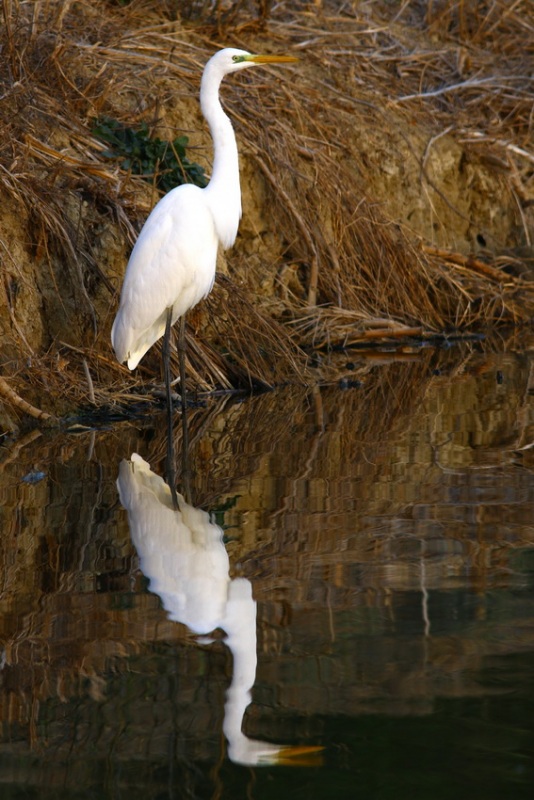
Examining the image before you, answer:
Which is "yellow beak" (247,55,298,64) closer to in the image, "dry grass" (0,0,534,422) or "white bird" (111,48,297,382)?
"white bird" (111,48,297,382)

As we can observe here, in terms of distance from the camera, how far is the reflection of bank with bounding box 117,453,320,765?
252cm

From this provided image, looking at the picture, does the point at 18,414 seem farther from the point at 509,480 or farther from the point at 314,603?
the point at 314,603

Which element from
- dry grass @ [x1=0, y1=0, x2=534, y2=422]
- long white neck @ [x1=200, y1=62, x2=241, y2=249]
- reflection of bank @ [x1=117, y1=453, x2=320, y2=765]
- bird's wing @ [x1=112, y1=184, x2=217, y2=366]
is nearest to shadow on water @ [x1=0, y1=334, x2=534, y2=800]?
reflection of bank @ [x1=117, y1=453, x2=320, y2=765]

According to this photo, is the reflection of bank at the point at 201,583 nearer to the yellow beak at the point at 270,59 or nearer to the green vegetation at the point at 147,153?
the yellow beak at the point at 270,59

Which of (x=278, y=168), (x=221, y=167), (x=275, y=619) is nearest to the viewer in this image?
(x=275, y=619)

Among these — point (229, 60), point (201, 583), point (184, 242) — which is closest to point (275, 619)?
point (201, 583)

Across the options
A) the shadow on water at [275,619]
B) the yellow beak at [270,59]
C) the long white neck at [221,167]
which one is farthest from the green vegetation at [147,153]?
the shadow on water at [275,619]

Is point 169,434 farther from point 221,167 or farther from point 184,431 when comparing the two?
point 221,167

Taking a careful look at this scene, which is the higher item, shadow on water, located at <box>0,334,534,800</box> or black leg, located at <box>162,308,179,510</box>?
black leg, located at <box>162,308,179,510</box>

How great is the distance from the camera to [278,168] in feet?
30.7

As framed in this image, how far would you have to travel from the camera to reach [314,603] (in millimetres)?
3328

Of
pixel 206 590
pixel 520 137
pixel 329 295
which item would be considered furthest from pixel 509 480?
pixel 520 137

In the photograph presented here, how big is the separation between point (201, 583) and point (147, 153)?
5.35 metres

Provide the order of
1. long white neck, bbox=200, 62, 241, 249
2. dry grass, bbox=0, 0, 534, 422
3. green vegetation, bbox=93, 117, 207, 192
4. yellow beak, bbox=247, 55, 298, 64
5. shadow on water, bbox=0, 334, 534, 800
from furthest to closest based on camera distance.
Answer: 1. green vegetation, bbox=93, 117, 207, 192
2. dry grass, bbox=0, 0, 534, 422
3. long white neck, bbox=200, 62, 241, 249
4. yellow beak, bbox=247, 55, 298, 64
5. shadow on water, bbox=0, 334, 534, 800
